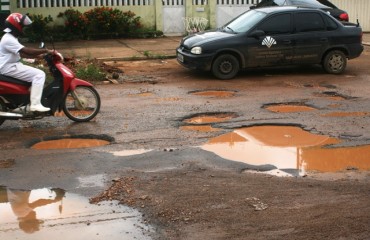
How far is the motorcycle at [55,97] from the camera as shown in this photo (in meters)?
8.81

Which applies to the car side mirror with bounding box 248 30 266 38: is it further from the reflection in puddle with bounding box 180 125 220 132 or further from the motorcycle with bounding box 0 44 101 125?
the motorcycle with bounding box 0 44 101 125

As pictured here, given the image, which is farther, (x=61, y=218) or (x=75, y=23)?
(x=75, y=23)

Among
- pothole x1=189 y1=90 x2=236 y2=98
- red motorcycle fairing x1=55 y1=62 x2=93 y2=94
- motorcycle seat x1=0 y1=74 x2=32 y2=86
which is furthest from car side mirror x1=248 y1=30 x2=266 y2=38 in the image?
motorcycle seat x1=0 y1=74 x2=32 y2=86

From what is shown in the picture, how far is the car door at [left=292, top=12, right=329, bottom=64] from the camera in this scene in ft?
45.1

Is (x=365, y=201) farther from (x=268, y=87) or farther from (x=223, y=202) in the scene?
(x=268, y=87)

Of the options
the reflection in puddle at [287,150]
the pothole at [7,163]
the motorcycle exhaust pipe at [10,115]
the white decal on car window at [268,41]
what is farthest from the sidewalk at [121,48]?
the pothole at [7,163]

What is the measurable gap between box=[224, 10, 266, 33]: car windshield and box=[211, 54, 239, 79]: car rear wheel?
2.58ft

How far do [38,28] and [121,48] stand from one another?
3.61m

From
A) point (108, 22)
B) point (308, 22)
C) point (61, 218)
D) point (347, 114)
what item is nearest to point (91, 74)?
point (308, 22)

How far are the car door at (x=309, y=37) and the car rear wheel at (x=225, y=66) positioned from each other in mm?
1482

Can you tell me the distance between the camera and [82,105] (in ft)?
31.3

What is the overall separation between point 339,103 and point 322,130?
221cm

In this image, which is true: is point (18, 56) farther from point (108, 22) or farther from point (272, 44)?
point (108, 22)

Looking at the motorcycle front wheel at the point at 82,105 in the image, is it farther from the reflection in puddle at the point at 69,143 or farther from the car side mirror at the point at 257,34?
the car side mirror at the point at 257,34
